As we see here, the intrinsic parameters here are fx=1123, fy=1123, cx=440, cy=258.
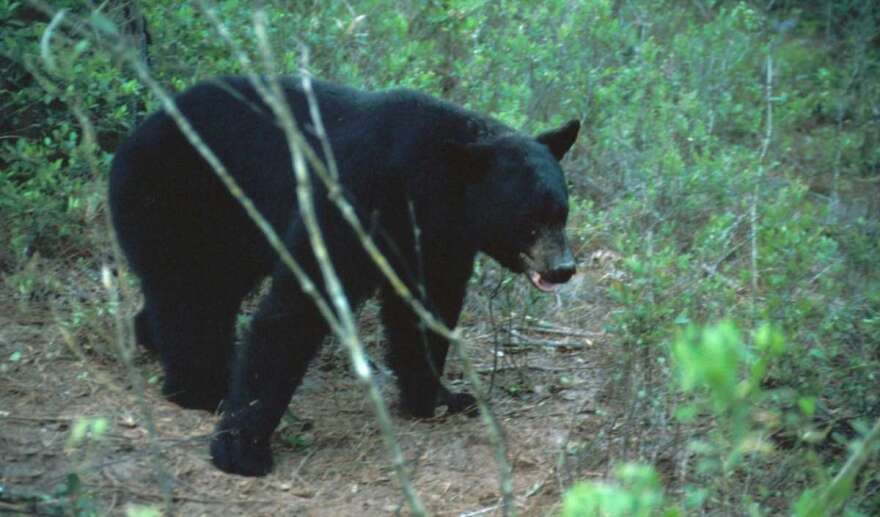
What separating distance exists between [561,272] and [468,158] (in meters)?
0.71

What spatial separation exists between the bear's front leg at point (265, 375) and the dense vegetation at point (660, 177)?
878mm

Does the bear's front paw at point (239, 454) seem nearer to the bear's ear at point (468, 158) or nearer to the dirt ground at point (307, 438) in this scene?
the dirt ground at point (307, 438)

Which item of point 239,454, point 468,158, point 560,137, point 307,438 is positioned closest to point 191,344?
point 307,438

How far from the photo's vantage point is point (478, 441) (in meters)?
5.86

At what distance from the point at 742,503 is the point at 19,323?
162 inches

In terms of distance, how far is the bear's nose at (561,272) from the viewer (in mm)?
5441

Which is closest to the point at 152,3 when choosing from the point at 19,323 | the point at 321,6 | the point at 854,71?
the point at 321,6

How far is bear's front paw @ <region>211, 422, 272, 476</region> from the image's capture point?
5.27 meters

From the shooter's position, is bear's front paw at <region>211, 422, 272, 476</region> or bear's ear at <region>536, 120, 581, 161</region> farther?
bear's ear at <region>536, 120, 581, 161</region>

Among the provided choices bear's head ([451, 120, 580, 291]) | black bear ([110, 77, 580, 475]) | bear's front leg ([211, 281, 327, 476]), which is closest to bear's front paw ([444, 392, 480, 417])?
black bear ([110, 77, 580, 475])

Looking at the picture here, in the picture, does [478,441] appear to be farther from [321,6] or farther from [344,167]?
[321,6]

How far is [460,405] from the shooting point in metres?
6.27

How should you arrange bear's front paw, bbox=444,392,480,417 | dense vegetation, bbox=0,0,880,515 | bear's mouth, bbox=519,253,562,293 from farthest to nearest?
A: bear's front paw, bbox=444,392,480,417 → bear's mouth, bbox=519,253,562,293 → dense vegetation, bbox=0,0,880,515

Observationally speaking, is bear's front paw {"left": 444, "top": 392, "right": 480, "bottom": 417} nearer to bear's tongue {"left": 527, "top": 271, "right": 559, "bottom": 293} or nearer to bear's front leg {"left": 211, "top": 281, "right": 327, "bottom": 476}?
bear's tongue {"left": 527, "top": 271, "right": 559, "bottom": 293}
